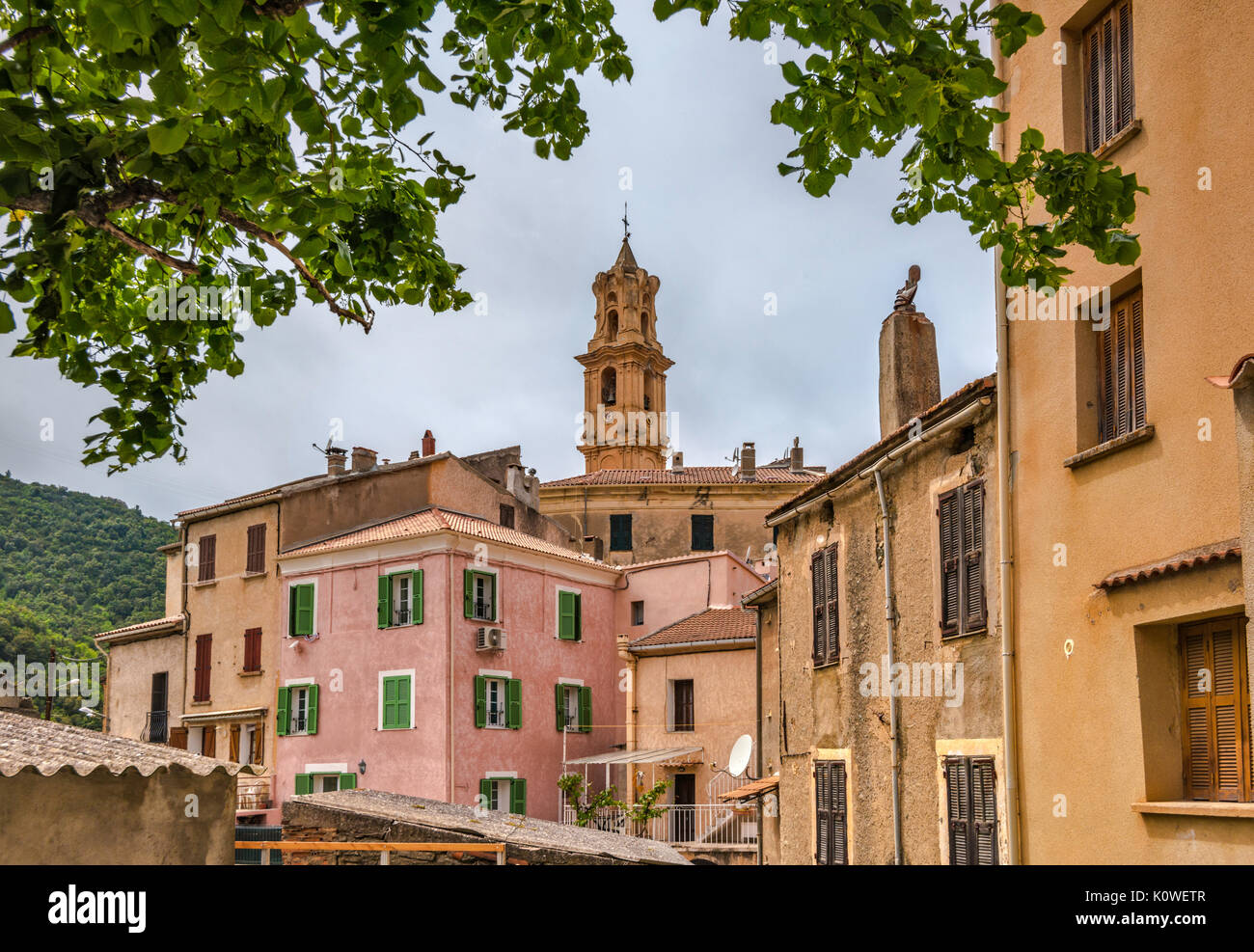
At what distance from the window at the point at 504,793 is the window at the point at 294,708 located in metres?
6.14

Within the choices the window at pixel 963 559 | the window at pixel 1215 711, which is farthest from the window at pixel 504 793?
the window at pixel 1215 711

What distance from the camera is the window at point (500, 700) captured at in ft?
105

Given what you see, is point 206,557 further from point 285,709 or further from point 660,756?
point 660,756

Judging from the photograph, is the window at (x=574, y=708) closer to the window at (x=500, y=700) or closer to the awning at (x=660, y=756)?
the window at (x=500, y=700)

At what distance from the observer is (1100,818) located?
9.19 m

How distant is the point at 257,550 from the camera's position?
121 feet

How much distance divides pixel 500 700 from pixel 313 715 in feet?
18.8

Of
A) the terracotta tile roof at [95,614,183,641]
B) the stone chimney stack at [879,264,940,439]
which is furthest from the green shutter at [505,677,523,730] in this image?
the stone chimney stack at [879,264,940,439]

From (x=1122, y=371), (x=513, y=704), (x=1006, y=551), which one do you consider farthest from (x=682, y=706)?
(x=1122, y=371)

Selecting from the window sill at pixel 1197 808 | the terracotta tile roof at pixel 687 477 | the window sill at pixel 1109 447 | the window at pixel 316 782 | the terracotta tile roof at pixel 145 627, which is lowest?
the window at pixel 316 782

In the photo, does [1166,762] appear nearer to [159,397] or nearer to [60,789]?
[159,397]

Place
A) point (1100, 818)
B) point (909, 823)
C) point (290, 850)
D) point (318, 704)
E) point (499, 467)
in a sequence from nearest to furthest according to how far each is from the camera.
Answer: point (1100, 818) → point (290, 850) → point (909, 823) → point (318, 704) → point (499, 467)

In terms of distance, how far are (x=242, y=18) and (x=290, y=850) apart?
9.99 meters

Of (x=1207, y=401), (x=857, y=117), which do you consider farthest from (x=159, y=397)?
(x=1207, y=401)
